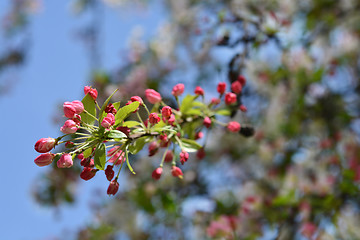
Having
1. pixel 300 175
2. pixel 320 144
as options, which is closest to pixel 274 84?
pixel 320 144

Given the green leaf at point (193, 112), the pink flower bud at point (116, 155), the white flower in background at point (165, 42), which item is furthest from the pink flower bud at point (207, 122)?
the white flower in background at point (165, 42)

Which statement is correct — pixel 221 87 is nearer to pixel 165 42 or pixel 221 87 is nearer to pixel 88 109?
pixel 88 109

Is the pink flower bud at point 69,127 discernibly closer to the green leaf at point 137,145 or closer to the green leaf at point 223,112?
the green leaf at point 137,145

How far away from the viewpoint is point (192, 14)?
316cm

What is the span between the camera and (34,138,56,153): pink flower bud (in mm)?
635

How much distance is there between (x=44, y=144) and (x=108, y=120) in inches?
4.4

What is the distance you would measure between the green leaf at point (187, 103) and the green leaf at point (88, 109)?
0.77ft

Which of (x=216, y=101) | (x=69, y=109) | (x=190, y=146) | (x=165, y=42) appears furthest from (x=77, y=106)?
(x=165, y=42)

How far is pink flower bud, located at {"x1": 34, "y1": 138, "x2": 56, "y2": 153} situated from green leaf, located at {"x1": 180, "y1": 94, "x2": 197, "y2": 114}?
32cm

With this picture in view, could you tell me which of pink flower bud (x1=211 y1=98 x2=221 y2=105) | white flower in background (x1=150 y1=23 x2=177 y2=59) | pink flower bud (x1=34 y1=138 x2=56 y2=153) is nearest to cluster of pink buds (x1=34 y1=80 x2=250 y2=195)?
pink flower bud (x1=34 y1=138 x2=56 y2=153)

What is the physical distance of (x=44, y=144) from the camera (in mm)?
635

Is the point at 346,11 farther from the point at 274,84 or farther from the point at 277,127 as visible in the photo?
the point at 277,127

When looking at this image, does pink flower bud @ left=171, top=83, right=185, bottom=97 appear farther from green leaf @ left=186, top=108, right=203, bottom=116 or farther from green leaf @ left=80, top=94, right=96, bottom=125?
green leaf @ left=80, top=94, right=96, bottom=125

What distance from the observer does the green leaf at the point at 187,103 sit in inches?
33.8
